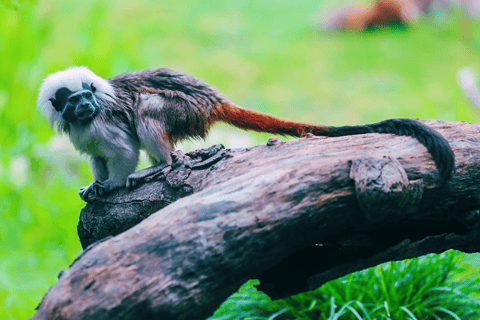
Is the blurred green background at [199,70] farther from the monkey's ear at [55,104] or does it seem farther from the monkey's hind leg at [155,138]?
the monkey's hind leg at [155,138]

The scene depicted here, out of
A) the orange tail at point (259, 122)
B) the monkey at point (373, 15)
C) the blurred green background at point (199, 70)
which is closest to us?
the orange tail at point (259, 122)

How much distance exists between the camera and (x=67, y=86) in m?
2.94

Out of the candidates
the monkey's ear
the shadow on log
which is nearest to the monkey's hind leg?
the shadow on log

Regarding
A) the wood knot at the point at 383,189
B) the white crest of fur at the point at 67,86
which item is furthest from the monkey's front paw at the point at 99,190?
the wood knot at the point at 383,189

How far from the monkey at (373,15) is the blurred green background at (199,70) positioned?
0.23 meters

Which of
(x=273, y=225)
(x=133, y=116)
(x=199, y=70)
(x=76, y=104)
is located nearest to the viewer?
(x=273, y=225)

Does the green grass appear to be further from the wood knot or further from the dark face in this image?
the dark face

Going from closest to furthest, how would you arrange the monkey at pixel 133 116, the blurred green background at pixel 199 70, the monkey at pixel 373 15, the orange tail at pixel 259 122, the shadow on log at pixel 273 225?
the shadow on log at pixel 273 225
the orange tail at pixel 259 122
the monkey at pixel 133 116
the blurred green background at pixel 199 70
the monkey at pixel 373 15

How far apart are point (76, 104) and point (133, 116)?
0.37 meters

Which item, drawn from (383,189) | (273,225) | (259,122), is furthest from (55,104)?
(383,189)

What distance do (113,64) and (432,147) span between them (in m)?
4.92

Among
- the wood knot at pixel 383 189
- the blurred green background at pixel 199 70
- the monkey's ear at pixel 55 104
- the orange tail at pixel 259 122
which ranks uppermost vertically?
the blurred green background at pixel 199 70

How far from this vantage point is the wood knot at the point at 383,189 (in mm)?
2014

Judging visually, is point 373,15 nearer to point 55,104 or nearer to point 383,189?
point 55,104
